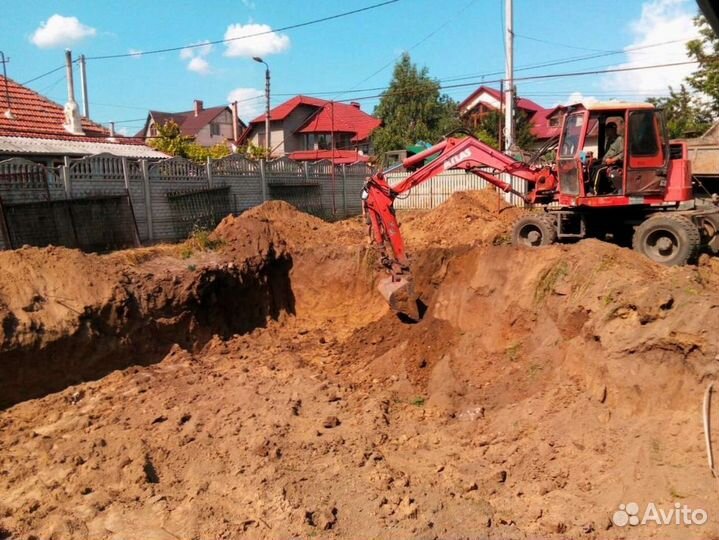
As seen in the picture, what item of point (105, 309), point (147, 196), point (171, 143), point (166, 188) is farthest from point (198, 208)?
point (171, 143)

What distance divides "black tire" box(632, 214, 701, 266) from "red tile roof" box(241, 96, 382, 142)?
33.5 metres

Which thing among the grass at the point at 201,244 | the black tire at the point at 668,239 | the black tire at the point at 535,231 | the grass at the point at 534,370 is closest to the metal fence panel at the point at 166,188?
the grass at the point at 201,244

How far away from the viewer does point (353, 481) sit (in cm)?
530

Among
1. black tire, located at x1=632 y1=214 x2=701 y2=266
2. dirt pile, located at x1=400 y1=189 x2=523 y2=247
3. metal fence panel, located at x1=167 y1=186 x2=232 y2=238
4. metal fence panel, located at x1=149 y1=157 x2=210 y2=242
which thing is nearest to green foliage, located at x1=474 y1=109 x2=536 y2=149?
dirt pile, located at x1=400 y1=189 x2=523 y2=247

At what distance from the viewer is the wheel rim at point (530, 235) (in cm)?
976

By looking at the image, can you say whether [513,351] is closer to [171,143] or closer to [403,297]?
[403,297]

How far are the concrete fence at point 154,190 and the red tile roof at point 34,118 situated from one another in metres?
3.94

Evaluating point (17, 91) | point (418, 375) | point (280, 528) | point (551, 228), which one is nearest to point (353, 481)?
point (280, 528)

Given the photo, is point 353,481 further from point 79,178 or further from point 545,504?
point 79,178

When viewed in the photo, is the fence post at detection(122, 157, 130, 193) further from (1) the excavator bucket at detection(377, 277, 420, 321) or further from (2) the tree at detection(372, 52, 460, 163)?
(2) the tree at detection(372, 52, 460, 163)

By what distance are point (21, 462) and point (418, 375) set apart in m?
4.70

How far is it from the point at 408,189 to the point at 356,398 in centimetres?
367

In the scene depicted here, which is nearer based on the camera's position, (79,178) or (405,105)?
(79,178)

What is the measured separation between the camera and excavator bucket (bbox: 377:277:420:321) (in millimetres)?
9172
